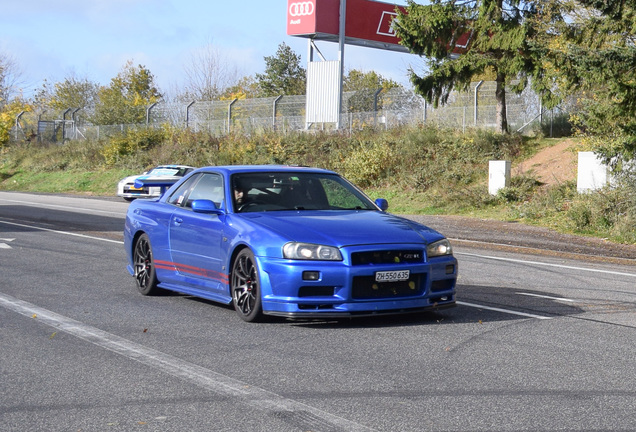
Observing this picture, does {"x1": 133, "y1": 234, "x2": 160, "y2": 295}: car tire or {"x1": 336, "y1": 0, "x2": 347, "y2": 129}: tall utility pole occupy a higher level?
{"x1": 336, "y1": 0, "x2": 347, "y2": 129}: tall utility pole

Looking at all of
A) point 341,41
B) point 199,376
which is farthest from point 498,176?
point 199,376

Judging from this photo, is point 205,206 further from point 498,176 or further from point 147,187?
point 147,187

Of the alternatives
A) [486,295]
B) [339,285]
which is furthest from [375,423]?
[486,295]

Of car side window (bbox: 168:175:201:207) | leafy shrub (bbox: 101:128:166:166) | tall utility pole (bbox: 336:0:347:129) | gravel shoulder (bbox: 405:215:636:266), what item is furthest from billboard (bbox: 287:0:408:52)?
car side window (bbox: 168:175:201:207)

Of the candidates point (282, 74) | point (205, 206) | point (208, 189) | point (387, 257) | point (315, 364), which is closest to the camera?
point (315, 364)

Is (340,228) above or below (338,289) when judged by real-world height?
above

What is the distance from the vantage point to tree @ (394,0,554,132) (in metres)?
28.5

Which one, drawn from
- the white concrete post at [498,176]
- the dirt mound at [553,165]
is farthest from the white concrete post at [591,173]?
the white concrete post at [498,176]

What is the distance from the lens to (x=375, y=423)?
4.81 meters

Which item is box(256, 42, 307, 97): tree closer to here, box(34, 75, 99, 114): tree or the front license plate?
box(34, 75, 99, 114): tree

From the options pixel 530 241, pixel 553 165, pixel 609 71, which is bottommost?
pixel 530 241

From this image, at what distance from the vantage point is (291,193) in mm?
8898

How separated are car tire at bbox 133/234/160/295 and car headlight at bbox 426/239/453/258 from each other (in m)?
3.29

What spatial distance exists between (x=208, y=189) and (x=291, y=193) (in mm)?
913
